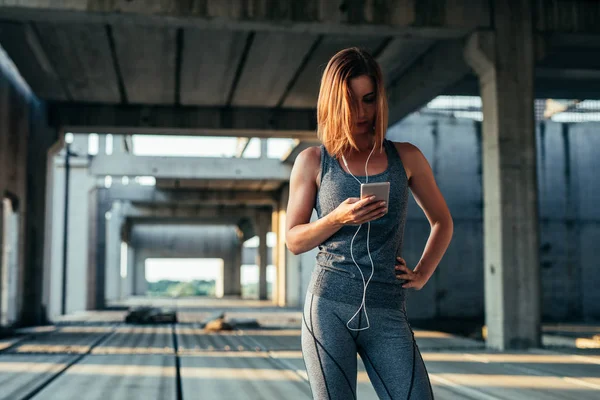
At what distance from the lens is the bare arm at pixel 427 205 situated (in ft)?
7.36

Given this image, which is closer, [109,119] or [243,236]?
[109,119]

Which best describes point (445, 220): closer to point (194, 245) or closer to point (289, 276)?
point (289, 276)

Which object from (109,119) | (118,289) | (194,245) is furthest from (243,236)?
(109,119)

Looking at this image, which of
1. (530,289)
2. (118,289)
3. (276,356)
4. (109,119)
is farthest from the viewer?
(118,289)

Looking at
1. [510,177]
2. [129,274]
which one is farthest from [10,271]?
[129,274]

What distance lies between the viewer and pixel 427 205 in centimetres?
234

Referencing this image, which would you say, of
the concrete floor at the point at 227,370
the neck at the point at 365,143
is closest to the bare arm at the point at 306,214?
the neck at the point at 365,143

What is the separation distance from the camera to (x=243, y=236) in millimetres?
49062

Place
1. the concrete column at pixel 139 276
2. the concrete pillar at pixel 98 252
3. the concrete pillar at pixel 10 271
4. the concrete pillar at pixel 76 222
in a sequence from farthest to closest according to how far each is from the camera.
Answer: the concrete column at pixel 139 276 → the concrete pillar at pixel 98 252 → the concrete pillar at pixel 76 222 → the concrete pillar at pixel 10 271

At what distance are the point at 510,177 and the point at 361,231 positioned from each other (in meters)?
9.03

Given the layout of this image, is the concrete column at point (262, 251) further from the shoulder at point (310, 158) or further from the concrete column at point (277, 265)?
the shoulder at point (310, 158)

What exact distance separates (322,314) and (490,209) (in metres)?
9.15

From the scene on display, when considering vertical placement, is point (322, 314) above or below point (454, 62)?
below

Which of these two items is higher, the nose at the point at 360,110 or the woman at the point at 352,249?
the nose at the point at 360,110
